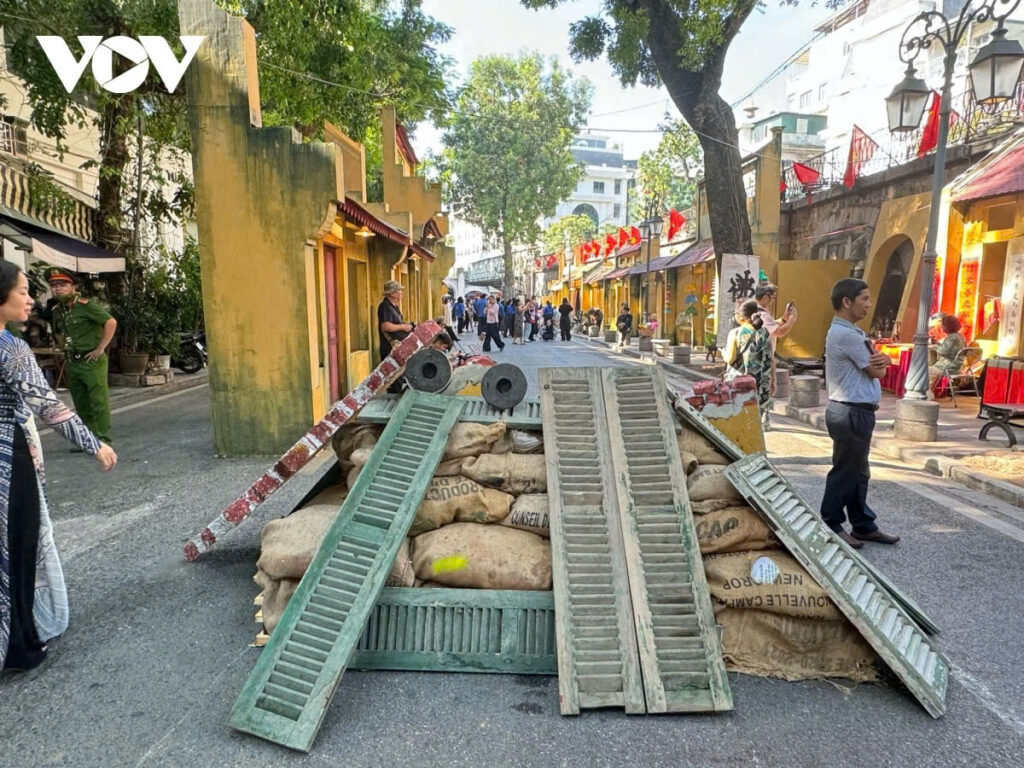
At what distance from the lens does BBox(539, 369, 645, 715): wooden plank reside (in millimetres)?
2592

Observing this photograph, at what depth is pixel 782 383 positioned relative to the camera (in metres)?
10.7

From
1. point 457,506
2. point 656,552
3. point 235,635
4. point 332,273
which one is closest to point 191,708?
point 235,635

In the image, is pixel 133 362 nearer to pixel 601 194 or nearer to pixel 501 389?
pixel 501 389

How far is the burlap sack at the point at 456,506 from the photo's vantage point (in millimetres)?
3135

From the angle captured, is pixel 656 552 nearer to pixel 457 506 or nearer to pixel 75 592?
pixel 457 506

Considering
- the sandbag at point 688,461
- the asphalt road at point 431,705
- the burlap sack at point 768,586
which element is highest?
the sandbag at point 688,461

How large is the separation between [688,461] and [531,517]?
0.88 m

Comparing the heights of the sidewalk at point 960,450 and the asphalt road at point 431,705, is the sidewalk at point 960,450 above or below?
above

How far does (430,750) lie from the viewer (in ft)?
7.81

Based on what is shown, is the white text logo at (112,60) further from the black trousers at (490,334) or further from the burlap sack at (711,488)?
→ the black trousers at (490,334)

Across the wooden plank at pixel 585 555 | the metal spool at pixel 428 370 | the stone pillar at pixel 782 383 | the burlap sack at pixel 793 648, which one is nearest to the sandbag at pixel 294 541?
the metal spool at pixel 428 370

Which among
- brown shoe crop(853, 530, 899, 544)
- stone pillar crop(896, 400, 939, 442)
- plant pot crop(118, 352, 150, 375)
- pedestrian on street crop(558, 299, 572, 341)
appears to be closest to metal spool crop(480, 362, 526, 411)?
brown shoe crop(853, 530, 899, 544)

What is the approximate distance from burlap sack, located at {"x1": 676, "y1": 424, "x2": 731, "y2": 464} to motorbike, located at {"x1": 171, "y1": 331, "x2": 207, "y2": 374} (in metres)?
13.4

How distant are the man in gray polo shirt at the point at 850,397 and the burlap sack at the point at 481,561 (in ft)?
7.89
